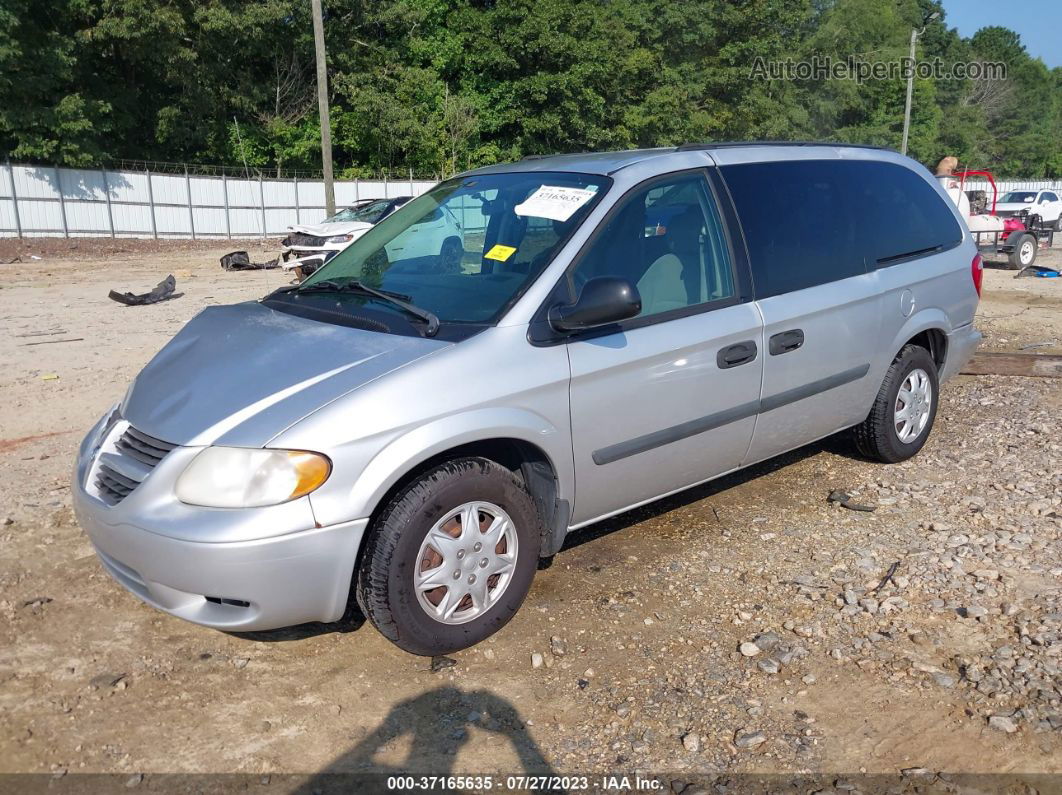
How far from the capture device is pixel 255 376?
3.41m

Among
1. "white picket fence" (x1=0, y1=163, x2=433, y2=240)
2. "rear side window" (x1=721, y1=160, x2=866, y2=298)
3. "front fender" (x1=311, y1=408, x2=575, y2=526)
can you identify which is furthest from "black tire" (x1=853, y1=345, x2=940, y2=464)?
"white picket fence" (x1=0, y1=163, x2=433, y2=240)

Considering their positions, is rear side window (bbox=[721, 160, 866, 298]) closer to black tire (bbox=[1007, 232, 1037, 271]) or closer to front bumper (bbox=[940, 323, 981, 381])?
front bumper (bbox=[940, 323, 981, 381])

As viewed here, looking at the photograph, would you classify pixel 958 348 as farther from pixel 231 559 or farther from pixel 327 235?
pixel 327 235

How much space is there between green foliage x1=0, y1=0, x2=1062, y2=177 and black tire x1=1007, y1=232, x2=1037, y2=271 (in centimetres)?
2192

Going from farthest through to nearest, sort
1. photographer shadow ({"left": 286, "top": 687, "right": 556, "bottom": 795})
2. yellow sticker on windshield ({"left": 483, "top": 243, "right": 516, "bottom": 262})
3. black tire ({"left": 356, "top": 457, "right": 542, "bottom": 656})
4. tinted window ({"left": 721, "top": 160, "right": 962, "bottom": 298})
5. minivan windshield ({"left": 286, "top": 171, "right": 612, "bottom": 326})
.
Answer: tinted window ({"left": 721, "top": 160, "right": 962, "bottom": 298}), yellow sticker on windshield ({"left": 483, "top": 243, "right": 516, "bottom": 262}), minivan windshield ({"left": 286, "top": 171, "right": 612, "bottom": 326}), black tire ({"left": 356, "top": 457, "right": 542, "bottom": 656}), photographer shadow ({"left": 286, "top": 687, "right": 556, "bottom": 795})

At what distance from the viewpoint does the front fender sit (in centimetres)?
311

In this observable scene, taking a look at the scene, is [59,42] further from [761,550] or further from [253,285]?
[761,550]

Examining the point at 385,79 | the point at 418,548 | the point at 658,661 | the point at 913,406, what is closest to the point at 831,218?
the point at 913,406

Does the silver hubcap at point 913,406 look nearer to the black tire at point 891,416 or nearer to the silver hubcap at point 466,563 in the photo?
the black tire at point 891,416

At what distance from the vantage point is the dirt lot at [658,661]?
294 centimetres

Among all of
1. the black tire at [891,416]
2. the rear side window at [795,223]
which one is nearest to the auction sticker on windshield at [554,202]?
the rear side window at [795,223]

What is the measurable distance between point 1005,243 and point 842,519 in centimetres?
1556

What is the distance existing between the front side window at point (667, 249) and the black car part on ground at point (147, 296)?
34.0 ft

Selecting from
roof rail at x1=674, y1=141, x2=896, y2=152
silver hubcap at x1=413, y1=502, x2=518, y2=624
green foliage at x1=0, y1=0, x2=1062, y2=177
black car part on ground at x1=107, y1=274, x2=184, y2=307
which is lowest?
black car part on ground at x1=107, y1=274, x2=184, y2=307
